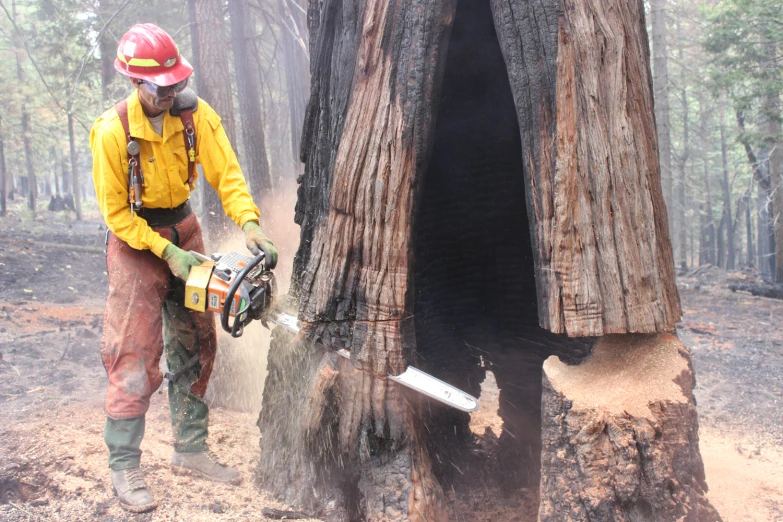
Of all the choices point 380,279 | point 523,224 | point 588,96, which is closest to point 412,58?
point 588,96

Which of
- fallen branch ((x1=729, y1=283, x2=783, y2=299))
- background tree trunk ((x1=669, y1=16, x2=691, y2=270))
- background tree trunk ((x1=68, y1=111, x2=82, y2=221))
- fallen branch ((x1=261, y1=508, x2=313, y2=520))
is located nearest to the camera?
fallen branch ((x1=261, y1=508, x2=313, y2=520))

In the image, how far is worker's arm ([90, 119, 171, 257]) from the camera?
2920 mm

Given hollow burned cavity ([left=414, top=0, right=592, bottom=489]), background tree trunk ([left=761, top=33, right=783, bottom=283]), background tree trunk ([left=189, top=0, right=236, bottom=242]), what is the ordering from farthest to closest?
background tree trunk ([left=761, top=33, right=783, bottom=283]) → background tree trunk ([left=189, top=0, right=236, bottom=242]) → hollow burned cavity ([left=414, top=0, right=592, bottom=489])

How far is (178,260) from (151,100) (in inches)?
31.8

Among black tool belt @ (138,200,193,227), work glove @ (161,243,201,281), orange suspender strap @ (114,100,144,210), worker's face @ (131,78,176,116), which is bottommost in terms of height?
work glove @ (161,243,201,281)

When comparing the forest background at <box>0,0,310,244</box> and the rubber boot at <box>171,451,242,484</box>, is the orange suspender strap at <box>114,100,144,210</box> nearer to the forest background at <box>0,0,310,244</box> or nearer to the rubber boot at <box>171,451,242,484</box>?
the rubber boot at <box>171,451,242,484</box>

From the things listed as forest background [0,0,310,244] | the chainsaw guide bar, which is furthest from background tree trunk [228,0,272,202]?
Result: the chainsaw guide bar

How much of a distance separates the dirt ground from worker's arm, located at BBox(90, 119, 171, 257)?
1.31 meters

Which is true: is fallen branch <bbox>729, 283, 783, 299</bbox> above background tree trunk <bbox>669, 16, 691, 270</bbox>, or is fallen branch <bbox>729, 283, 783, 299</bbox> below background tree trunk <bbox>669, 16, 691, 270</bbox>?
below

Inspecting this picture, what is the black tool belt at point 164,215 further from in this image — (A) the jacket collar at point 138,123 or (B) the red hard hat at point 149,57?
(B) the red hard hat at point 149,57

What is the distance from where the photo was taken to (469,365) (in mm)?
4238

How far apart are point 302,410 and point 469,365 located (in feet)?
4.90

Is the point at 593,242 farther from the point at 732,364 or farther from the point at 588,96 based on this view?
the point at 732,364

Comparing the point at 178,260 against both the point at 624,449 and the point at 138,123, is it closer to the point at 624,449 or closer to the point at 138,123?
the point at 138,123
